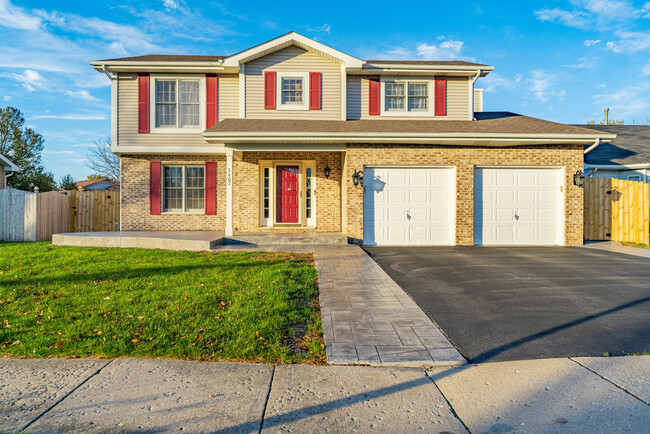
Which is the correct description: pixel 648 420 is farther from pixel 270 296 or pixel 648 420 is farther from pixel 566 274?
pixel 566 274

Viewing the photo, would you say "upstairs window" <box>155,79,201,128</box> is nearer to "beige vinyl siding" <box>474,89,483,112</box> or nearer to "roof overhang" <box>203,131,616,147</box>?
"roof overhang" <box>203,131,616,147</box>

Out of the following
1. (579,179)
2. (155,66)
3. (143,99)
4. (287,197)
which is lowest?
(287,197)

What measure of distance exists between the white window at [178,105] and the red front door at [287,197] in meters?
3.22

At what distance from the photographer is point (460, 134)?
10.1m

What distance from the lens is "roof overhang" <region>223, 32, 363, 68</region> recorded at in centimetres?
1180

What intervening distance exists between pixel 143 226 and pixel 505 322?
11.9 m

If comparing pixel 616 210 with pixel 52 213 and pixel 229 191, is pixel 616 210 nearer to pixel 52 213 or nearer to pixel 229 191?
pixel 229 191

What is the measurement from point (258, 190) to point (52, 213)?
727 centimetres

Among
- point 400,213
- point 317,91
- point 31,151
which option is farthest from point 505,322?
point 31,151

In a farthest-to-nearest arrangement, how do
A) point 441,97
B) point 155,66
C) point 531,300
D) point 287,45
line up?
point 441,97
point 287,45
point 155,66
point 531,300

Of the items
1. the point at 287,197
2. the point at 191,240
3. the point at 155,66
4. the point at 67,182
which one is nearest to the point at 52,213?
the point at 155,66

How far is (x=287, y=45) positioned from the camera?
39.7ft

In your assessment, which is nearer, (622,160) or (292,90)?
(292,90)

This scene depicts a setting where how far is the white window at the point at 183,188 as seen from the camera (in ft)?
41.3
